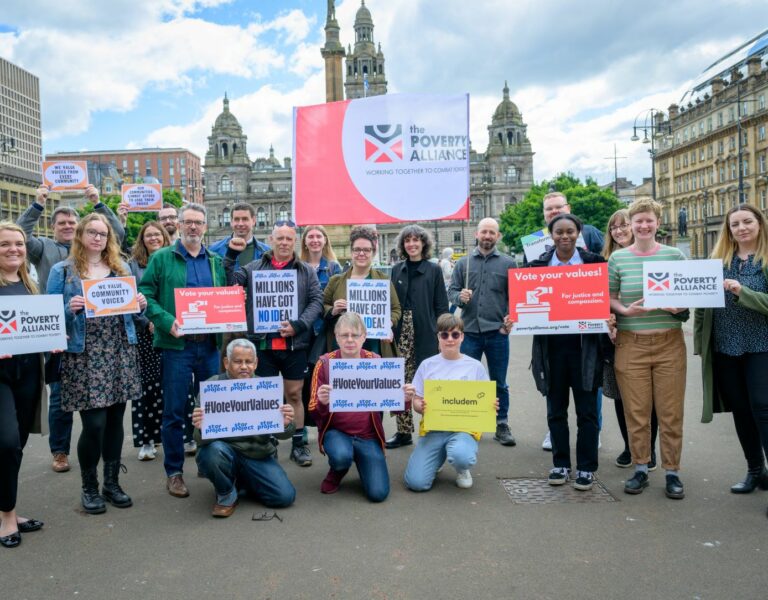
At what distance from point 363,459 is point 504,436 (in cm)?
210

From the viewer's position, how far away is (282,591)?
148 inches

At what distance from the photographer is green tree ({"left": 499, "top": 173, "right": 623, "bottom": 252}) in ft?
223

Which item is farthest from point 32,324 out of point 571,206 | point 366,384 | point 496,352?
point 571,206

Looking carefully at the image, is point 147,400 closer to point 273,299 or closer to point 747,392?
point 273,299

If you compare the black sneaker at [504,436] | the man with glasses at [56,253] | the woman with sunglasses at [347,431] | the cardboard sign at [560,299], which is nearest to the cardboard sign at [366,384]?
the woman with sunglasses at [347,431]

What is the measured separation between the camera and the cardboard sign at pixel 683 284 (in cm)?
497

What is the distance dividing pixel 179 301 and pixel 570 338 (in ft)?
10.7

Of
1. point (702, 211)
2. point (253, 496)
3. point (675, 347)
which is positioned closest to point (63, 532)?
point (253, 496)

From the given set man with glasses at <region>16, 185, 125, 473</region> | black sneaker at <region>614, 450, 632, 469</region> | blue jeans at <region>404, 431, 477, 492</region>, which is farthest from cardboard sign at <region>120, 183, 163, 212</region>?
black sneaker at <region>614, 450, 632, 469</region>

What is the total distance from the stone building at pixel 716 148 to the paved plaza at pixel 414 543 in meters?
59.9

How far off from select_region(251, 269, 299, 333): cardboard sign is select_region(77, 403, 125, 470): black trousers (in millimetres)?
1424

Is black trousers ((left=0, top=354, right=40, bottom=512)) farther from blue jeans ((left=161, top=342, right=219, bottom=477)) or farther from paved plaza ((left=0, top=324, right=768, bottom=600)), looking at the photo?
blue jeans ((left=161, top=342, right=219, bottom=477))

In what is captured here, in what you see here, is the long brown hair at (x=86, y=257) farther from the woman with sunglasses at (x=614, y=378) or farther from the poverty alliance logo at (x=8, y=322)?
the woman with sunglasses at (x=614, y=378)

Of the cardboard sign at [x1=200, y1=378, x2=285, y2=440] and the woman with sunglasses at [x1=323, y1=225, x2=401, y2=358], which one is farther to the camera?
the woman with sunglasses at [x1=323, y1=225, x2=401, y2=358]
